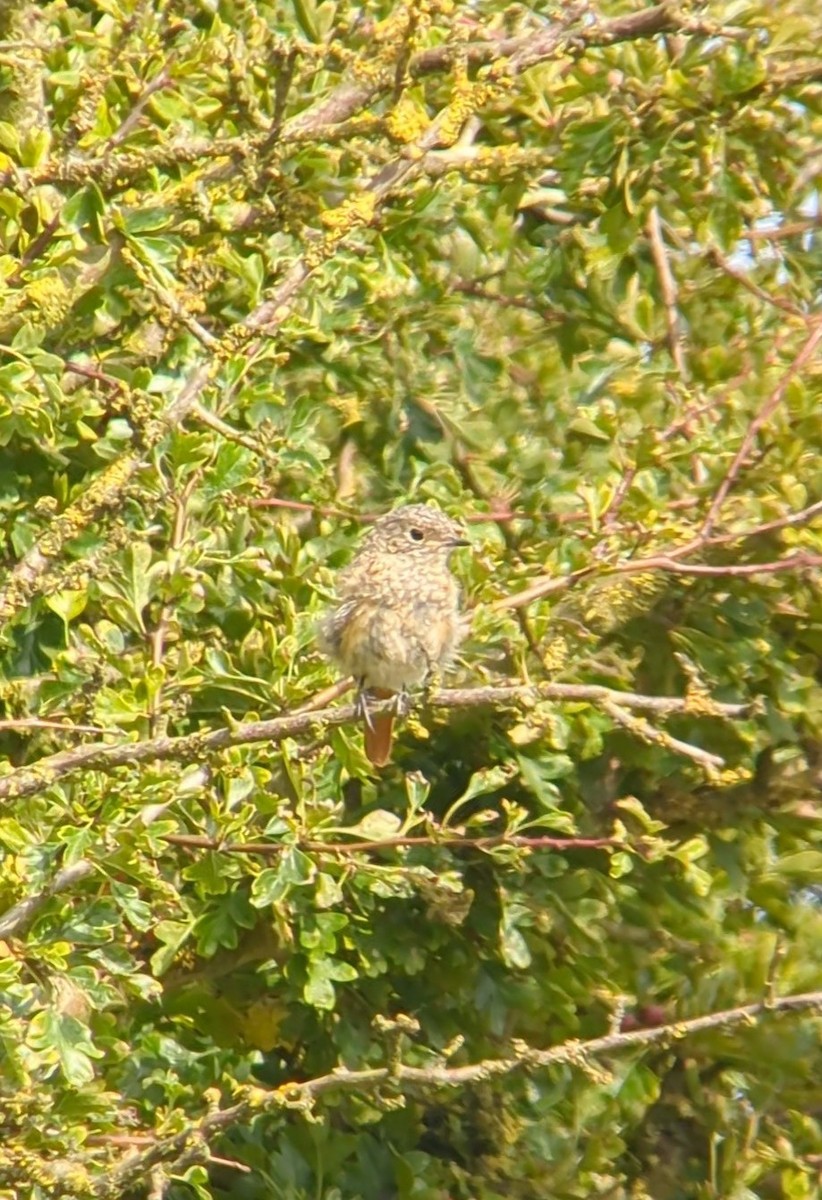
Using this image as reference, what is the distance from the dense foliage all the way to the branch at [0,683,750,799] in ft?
0.04

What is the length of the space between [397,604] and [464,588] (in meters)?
0.50

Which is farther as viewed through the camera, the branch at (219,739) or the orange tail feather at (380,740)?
the orange tail feather at (380,740)

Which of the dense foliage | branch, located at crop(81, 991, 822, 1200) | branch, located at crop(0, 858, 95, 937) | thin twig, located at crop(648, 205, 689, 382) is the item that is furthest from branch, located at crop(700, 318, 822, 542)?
branch, located at crop(0, 858, 95, 937)

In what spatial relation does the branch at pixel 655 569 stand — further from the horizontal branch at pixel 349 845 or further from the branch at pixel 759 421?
the horizontal branch at pixel 349 845

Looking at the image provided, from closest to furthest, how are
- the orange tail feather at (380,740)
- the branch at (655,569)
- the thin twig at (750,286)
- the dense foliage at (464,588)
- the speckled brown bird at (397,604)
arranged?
the dense foliage at (464,588)
the branch at (655,569)
the orange tail feather at (380,740)
the speckled brown bird at (397,604)
the thin twig at (750,286)

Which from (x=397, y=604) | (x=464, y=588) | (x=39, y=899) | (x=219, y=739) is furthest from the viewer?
(x=397, y=604)

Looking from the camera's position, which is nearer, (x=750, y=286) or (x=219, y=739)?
(x=219, y=739)

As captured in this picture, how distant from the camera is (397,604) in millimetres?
5211

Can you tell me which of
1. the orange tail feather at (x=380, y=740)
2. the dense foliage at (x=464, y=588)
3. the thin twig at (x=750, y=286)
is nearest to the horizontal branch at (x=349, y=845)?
the dense foliage at (x=464, y=588)

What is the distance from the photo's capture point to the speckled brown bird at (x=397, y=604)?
4.98 meters

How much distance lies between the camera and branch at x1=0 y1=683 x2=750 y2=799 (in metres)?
3.62

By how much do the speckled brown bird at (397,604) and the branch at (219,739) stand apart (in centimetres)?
110

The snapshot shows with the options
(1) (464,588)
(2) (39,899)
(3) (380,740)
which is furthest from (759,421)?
(2) (39,899)

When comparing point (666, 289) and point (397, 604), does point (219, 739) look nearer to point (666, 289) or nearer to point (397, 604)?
point (397, 604)
